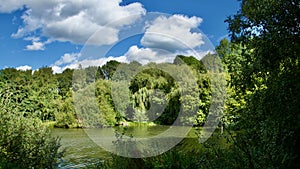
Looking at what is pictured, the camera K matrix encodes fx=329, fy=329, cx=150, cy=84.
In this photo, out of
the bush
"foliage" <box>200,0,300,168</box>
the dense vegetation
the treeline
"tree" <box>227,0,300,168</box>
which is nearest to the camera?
the dense vegetation

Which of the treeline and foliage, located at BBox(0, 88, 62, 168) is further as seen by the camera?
the treeline

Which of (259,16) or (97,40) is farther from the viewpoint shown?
(97,40)

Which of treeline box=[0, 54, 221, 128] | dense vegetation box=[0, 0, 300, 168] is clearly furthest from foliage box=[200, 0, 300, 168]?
treeline box=[0, 54, 221, 128]

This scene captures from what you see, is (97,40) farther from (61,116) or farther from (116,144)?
(61,116)

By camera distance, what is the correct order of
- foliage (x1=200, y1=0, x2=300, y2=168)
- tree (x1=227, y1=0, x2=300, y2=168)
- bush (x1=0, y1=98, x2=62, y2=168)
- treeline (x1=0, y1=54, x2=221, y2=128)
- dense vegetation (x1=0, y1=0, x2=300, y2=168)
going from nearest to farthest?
dense vegetation (x1=0, y1=0, x2=300, y2=168), foliage (x1=200, y1=0, x2=300, y2=168), tree (x1=227, y1=0, x2=300, y2=168), bush (x1=0, y1=98, x2=62, y2=168), treeline (x1=0, y1=54, x2=221, y2=128)

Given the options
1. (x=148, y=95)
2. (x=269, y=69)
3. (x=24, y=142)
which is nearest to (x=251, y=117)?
(x=269, y=69)

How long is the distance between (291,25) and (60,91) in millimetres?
35907

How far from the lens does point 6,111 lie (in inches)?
273

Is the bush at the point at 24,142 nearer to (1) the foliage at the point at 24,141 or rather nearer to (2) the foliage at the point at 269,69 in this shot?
(1) the foliage at the point at 24,141

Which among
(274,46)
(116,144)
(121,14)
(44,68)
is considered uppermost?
(44,68)

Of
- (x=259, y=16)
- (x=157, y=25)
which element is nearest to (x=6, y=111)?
(x=157, y=25)

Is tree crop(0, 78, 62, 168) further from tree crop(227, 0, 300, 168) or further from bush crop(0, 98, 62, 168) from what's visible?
tree crop(227, 0, 300, 168)

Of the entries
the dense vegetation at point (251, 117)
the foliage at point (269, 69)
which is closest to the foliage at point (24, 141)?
the dense vegetation at point (251, 117)

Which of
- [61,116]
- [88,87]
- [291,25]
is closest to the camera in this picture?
[291,25]
